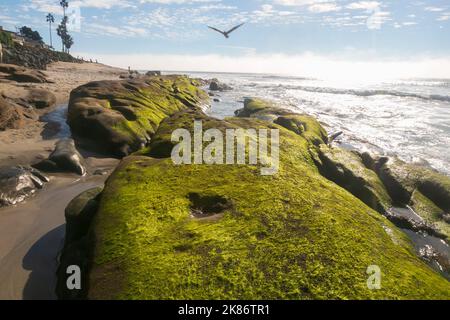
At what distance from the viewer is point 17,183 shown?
8672 mm

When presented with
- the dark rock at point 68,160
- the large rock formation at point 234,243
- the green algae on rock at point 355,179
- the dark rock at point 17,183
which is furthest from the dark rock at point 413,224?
the dark rock at point 17,183

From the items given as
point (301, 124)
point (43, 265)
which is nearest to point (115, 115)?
point (301, 124)

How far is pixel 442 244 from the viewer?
8469 mm

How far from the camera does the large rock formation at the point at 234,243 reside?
12.4ft

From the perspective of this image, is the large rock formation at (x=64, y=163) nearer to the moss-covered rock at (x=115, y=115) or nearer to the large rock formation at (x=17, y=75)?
the moss-covered rock at (x=115, y=115)

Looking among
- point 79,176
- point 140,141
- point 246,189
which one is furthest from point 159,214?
point 140,141

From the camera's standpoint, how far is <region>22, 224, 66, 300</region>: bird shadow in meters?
5.44

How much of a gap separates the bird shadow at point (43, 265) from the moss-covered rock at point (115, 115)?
6633 mm

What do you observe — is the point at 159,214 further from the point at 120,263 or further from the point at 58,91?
A: the point at 58,91

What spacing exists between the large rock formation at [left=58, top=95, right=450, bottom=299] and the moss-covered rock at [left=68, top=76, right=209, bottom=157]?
7438mm

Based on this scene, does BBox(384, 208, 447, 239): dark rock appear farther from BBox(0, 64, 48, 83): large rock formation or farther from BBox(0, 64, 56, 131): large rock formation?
BBox(0, 64, 48, 83): large rock formation

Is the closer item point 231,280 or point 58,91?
point 231,280

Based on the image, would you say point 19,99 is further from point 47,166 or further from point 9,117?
point 47,166
